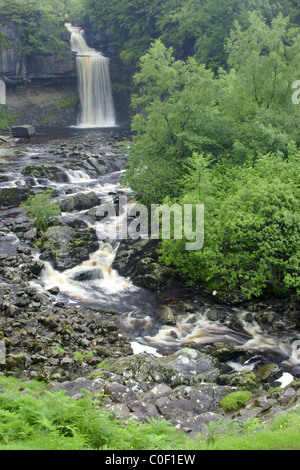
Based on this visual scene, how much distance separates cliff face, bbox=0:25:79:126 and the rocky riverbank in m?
37.6

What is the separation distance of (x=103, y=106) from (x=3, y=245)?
144ft

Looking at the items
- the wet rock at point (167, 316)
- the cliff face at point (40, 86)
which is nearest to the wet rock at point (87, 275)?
the wet rock at point (167, 316)

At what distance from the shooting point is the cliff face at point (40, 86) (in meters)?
57.4

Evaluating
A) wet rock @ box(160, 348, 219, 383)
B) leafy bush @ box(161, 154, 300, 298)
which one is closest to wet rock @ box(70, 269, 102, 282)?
leafy bush @ box(161, 154, 300, 298)

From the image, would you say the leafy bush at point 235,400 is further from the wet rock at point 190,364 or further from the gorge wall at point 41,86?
the gorge wall at point 41,86

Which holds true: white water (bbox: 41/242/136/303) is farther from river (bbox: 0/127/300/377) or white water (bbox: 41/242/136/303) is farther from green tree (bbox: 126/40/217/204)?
green tree (bbox: 126/40/217/204)

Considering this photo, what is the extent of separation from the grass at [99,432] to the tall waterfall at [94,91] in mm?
55831

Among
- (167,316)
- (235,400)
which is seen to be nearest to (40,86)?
(167,316)

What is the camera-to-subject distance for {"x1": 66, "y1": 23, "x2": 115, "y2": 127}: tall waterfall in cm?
6053

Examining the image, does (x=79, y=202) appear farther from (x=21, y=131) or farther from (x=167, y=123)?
(x=21, y=131)

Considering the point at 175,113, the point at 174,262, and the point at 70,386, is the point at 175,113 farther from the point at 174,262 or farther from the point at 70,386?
the point at 70,386
